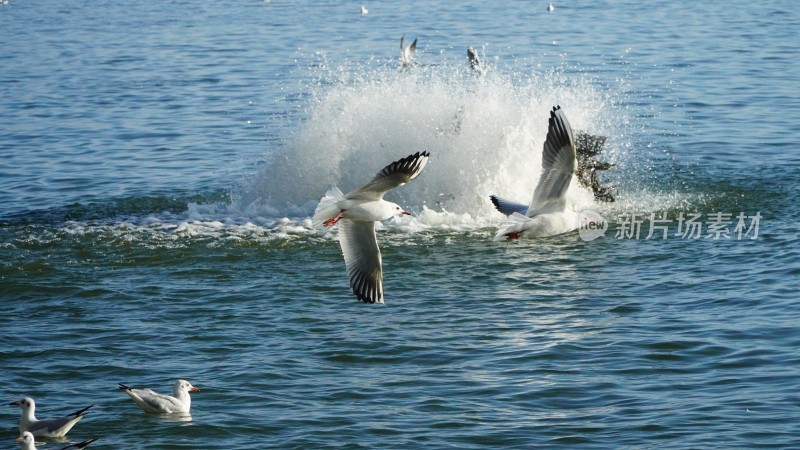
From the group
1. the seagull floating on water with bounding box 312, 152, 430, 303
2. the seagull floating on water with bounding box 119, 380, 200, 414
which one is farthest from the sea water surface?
the seagull floating on water with bounding box 312, 152, 430, 303

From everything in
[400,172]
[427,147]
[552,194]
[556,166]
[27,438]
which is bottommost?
[27,438]

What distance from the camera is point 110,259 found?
1681 cm

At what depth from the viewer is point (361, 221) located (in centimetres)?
1277

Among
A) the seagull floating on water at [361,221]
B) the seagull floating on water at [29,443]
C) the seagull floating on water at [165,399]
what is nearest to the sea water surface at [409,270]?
the seagull floating on water at [165,399]

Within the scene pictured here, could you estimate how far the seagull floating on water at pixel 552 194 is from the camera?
13.8m

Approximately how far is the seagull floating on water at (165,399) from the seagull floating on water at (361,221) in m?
1.89

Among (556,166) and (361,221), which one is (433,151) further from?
(361,221)

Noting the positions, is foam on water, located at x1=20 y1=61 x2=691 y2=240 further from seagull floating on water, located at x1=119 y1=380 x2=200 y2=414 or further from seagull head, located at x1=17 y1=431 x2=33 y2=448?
seagull head, located at x1=17 y1=431 x2=33 y2=448

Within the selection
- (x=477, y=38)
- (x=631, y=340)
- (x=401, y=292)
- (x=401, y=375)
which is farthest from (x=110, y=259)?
(x=477, y=38)

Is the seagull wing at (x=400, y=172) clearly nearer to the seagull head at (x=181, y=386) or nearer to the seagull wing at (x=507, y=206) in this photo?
the seagull head at (x=181, y=386)

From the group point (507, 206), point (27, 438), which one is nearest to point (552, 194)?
point (507, 206)

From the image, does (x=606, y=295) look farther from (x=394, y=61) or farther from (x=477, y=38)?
(x=477, y=38)

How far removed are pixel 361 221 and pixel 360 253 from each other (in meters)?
0.31

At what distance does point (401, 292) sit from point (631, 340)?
9.95ft
